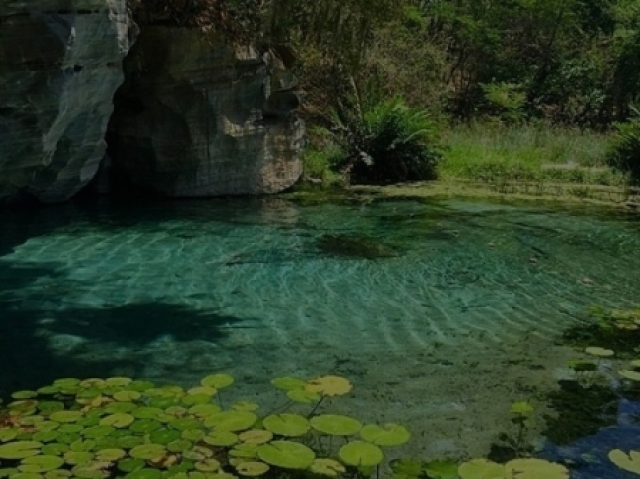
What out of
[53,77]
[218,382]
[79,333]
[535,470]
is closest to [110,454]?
[218,382]

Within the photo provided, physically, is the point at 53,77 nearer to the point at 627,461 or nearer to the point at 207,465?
the point at 207,465

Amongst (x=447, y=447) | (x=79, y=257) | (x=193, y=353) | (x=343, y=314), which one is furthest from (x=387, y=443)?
(x=79, y=257)

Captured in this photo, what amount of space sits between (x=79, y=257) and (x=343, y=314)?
3.47 metres

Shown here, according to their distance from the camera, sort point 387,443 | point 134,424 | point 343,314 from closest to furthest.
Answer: point 387,443, point 134,424, point 343,314

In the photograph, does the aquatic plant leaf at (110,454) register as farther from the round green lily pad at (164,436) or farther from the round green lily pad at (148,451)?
the round green lily pad at (164,436)

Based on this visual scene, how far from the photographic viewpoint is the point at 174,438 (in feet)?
11.4

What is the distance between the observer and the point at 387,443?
131 inches

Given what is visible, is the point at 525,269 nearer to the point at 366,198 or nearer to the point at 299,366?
the point at 299,366

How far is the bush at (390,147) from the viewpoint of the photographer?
1551cm

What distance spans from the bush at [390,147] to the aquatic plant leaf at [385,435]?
1212 cm

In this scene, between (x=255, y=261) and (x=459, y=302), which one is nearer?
(x=459, y=302)

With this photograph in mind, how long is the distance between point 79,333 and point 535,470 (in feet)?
12.3

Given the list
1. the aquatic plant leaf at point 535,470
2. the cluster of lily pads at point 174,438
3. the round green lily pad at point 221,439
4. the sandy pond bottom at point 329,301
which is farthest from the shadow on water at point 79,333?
the aquatic plant leaf at point 535,470

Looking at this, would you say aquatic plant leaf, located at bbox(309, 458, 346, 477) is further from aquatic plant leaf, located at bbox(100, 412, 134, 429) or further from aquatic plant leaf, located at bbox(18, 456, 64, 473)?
aquatic plant leaf, located at bbox(18, 456, 64, 473)
